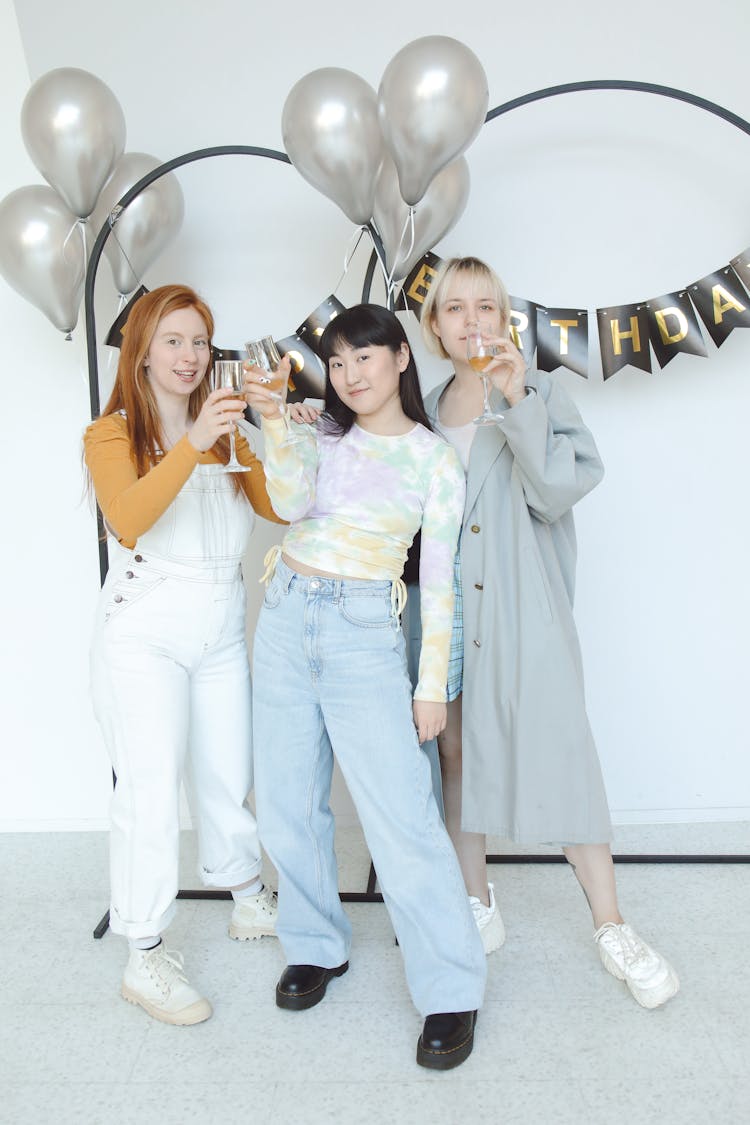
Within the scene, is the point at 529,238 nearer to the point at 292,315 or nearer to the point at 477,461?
the point at 292,315

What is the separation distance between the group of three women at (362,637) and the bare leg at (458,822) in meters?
0.03

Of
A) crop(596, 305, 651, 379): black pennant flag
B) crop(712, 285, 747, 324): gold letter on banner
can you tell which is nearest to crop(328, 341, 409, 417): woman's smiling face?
crop(596, 305, 651, 379): black pennant flag

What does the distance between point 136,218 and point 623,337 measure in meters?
1.22

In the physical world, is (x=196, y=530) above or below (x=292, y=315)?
below

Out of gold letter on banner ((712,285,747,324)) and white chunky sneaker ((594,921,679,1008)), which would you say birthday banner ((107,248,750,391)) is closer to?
gold letter on banner ((712,285,747,324))

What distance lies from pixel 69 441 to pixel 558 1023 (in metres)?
1.99

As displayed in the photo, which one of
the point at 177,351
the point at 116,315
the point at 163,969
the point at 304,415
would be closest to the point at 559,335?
the point at 304,415

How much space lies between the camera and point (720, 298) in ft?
7.56

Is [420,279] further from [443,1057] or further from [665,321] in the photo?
[443,1057]

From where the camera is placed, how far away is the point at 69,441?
2.79 meters

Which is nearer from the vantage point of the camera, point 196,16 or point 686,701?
point 196,16

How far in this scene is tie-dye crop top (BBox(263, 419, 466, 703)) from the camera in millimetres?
1889

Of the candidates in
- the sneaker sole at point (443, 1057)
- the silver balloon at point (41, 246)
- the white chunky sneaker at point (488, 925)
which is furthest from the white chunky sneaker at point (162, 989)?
the silver balloon at point (41, 246)

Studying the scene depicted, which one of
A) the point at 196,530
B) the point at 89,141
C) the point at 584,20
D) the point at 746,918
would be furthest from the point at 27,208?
the point at 746,918
